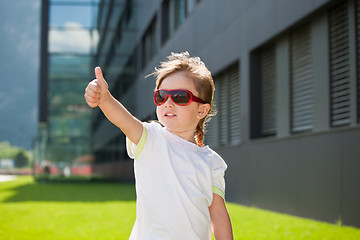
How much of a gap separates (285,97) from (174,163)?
7.09 metres

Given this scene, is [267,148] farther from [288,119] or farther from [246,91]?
[246,91]

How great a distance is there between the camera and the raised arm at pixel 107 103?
2.15 metres

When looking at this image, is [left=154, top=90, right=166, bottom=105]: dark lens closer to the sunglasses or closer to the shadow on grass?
the sunglasses

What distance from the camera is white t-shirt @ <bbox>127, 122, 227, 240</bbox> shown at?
234 cm

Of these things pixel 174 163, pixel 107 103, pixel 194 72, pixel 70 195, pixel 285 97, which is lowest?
pixel 70 195

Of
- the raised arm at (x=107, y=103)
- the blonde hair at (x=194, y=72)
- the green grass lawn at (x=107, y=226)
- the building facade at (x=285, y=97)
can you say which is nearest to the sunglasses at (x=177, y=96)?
the blonde hair at (x=194, y=72)

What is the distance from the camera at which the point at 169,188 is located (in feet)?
7.77

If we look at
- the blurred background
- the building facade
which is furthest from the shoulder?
the building facade

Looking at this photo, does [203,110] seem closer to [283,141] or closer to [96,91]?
[96,91]

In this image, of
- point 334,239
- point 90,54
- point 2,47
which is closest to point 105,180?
point 90,54

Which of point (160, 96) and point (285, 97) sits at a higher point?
point (285, 97)

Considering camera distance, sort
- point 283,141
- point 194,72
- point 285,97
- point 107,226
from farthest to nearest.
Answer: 1. point 285,97
2. point 283,141
3. point 107,226
4. point 194,72

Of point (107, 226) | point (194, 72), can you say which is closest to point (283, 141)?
point (107, 226)

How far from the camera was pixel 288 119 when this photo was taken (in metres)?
9.03
